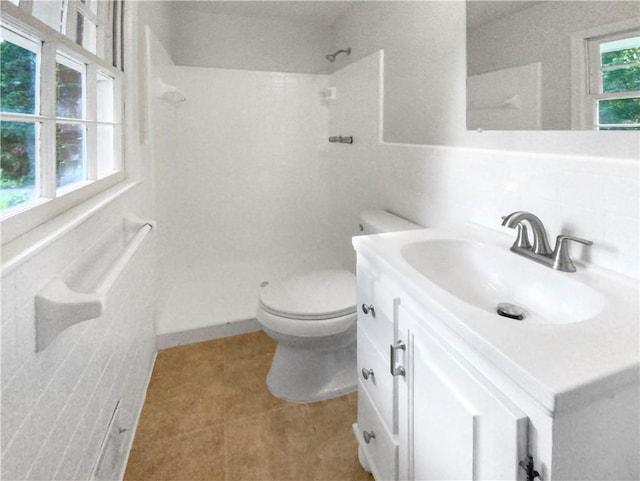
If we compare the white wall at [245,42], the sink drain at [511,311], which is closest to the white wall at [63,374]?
the sink drain at [511,311]

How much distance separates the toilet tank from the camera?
1.70m

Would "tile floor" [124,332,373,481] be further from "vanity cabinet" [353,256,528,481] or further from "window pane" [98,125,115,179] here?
"window pane" [98,125,115,179]

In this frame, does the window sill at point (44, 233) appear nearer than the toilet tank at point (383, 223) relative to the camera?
Yes

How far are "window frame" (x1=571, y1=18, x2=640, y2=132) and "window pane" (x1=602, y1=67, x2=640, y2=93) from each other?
0.01 metres

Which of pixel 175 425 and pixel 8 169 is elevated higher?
pixel 8 169

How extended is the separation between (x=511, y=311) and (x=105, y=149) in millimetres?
1537

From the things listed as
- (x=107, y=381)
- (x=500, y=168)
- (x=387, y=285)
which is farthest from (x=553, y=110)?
(x=107, y=381)

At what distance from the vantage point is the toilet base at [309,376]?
175cm

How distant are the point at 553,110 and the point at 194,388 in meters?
1.81

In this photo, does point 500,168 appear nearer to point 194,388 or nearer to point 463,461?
point 463,461

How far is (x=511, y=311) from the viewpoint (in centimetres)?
94

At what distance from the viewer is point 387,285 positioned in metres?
1.04

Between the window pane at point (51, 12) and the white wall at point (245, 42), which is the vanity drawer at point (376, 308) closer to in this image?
the window pane at point (51, 12)

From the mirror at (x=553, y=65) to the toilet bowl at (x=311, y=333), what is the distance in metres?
0.91
